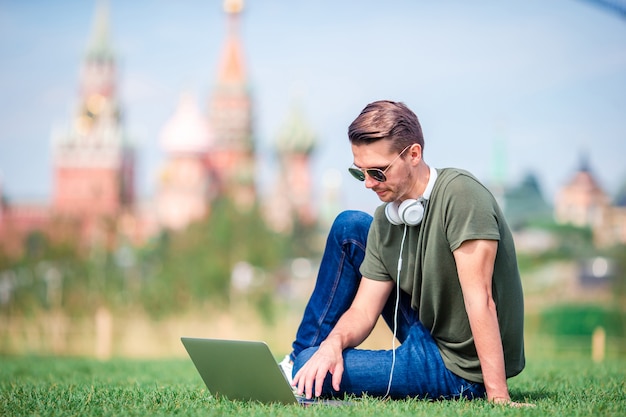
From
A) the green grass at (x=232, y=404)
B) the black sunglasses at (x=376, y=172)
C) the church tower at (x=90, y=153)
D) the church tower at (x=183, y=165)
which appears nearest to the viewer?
the green grass at (x=232, y=404)

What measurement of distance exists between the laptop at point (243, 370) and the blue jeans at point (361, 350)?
0.52ft

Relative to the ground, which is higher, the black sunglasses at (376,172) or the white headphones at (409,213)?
the black sunglasses at (376,172)

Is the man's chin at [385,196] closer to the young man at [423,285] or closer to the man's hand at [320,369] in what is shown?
the young man at [423,285]

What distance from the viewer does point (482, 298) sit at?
277 centimetres

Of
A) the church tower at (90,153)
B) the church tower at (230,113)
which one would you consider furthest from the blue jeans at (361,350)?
the church tower at (90,153)

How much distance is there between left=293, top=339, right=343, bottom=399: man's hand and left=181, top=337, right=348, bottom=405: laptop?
44 mm

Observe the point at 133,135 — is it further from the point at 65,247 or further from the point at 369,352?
the point at 369,352

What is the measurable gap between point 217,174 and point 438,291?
84.1 meters

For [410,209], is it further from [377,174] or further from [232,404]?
[232,404]

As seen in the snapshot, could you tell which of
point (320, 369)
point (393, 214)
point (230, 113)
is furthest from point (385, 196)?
point (230, 113)

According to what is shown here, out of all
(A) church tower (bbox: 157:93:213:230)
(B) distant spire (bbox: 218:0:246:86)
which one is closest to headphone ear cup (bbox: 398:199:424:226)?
(A) church tower (bbox: 157:93:213:230)

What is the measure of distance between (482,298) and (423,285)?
0.74 ft

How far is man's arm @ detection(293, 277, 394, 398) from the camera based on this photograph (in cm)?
288

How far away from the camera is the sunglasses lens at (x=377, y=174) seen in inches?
114
